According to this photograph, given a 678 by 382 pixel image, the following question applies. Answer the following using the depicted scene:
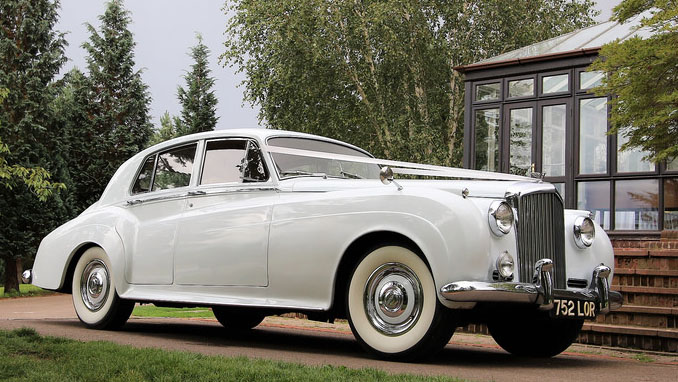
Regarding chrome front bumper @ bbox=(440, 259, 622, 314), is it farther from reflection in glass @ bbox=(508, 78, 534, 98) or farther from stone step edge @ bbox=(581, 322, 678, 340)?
reflection in glass @ bbox=(508, 78, 534, 98)

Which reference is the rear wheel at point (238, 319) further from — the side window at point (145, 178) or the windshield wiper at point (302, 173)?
the windshield wiper at point (302, 173)

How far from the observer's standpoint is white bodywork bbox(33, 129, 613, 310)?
224 inches

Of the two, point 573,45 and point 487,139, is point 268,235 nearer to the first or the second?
point 487,139

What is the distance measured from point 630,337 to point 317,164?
4.02m

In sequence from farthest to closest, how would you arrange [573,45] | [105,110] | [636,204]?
[105,110]
[573,45]
[636,204]

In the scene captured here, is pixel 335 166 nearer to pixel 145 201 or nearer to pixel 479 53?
pixel 145 201

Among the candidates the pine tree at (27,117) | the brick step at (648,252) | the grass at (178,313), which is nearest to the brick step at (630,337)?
the brick step at (648,252)

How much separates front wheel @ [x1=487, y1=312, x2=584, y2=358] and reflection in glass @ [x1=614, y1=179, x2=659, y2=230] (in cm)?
1037

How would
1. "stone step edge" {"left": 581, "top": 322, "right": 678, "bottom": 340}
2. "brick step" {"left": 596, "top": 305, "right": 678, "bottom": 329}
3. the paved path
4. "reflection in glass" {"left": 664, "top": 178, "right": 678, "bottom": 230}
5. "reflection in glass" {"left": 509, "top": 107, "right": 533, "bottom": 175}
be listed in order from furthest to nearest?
"reflection in glass" {"left": 509, "top": 107, "right": 533, "bottom": 175} < "reflection in glass" {"left": 664, "top": 178, "right": 678, "bottom": 230} < "brick step" {"left": 596, "top": 305, "right": 678, "bottom": 329} < "stone step edge" {"left": 581, "top": 322, "right": 678, "bottom": 340} < the paved path

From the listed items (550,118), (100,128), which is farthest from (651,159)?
(100,128)

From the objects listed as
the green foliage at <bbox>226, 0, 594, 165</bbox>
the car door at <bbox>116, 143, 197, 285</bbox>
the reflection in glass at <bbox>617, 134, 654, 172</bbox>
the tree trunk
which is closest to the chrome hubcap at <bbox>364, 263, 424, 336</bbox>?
A: the car door at <bbox>116, 143, 197, 285</bbox>

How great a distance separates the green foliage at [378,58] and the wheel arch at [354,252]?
2173 cm

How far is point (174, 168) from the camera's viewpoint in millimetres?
8227

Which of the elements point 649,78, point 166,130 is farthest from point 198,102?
point 649,78
